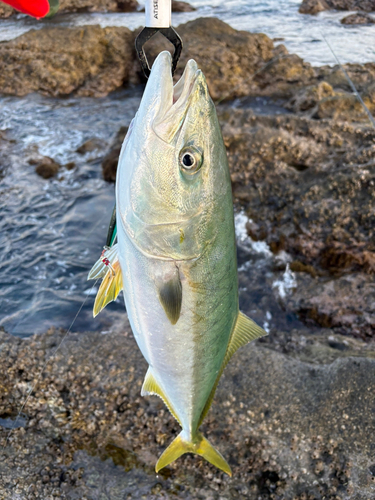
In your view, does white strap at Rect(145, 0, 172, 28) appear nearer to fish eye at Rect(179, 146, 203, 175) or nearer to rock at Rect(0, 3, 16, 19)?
fish eye at Rect(179, 146, 203, 175)

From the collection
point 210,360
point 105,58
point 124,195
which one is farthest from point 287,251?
point 105,58

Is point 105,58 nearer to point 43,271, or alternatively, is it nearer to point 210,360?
point 43,271

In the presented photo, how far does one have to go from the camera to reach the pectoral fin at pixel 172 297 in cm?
154

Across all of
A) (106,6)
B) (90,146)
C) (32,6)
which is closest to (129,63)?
(90,146)

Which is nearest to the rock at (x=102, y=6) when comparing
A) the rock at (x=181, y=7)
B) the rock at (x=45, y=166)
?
the rock at (x=181, y=7)

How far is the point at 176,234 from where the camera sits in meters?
1.51

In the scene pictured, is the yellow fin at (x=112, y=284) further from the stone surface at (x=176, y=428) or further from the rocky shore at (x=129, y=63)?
the rocky shore at (x=129, y=63)

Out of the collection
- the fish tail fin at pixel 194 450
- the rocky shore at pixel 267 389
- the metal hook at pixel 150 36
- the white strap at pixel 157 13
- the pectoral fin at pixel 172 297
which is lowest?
the rocky shore at pixel 267 389

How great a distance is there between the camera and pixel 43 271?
17.7 ft

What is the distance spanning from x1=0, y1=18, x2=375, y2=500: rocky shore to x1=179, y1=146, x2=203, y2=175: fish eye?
206cm

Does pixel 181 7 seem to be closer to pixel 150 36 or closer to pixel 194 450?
pixel 150 36

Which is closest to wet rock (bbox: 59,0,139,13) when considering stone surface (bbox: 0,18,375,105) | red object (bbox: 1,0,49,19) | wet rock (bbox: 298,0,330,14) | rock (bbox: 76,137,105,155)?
wet rock (bbox: 298,0,330,14)

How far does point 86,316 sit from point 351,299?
2.87 metres

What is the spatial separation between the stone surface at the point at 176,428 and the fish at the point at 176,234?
1.16m
